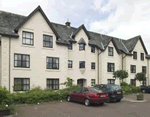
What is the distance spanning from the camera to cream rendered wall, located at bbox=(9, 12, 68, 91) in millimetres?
17334

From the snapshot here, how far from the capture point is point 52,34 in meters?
20.2

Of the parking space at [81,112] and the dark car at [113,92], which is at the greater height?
the dark car at [113,92]

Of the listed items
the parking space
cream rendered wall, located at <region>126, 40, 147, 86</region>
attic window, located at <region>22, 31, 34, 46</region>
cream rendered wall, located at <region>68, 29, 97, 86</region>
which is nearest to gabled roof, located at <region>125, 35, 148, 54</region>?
cream rendered wall, located at <region>126, 40, 147, 86</region>

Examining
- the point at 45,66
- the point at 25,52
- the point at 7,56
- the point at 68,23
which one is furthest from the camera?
the point at 68,23

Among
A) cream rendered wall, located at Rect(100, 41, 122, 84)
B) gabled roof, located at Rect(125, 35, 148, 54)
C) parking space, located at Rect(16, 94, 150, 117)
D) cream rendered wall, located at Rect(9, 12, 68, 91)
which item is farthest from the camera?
gabled roof, located at Rect(125, 35, 148, 54)

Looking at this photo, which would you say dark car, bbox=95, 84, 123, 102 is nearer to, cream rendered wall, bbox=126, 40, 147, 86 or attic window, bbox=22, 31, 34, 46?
attic window, bbox=22, 31, 34, 46

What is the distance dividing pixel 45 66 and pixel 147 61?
23.2 m

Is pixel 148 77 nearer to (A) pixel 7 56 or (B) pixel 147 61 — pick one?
(B) pixel 147 61

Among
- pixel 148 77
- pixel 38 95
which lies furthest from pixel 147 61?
pixel 38 95

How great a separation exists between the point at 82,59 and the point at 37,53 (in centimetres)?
742

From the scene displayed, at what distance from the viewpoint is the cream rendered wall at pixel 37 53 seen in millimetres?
17334

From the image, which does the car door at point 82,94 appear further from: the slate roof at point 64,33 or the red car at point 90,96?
the slate roof at point 64,33

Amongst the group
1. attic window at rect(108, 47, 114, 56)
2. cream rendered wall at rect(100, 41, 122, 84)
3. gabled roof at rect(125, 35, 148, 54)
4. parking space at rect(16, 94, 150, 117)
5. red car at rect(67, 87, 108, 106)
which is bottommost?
parking space at rect(16, 94, 150, 117)

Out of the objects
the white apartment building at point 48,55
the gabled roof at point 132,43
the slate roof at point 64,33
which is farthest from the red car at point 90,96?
the gabled roof at point 132,43
